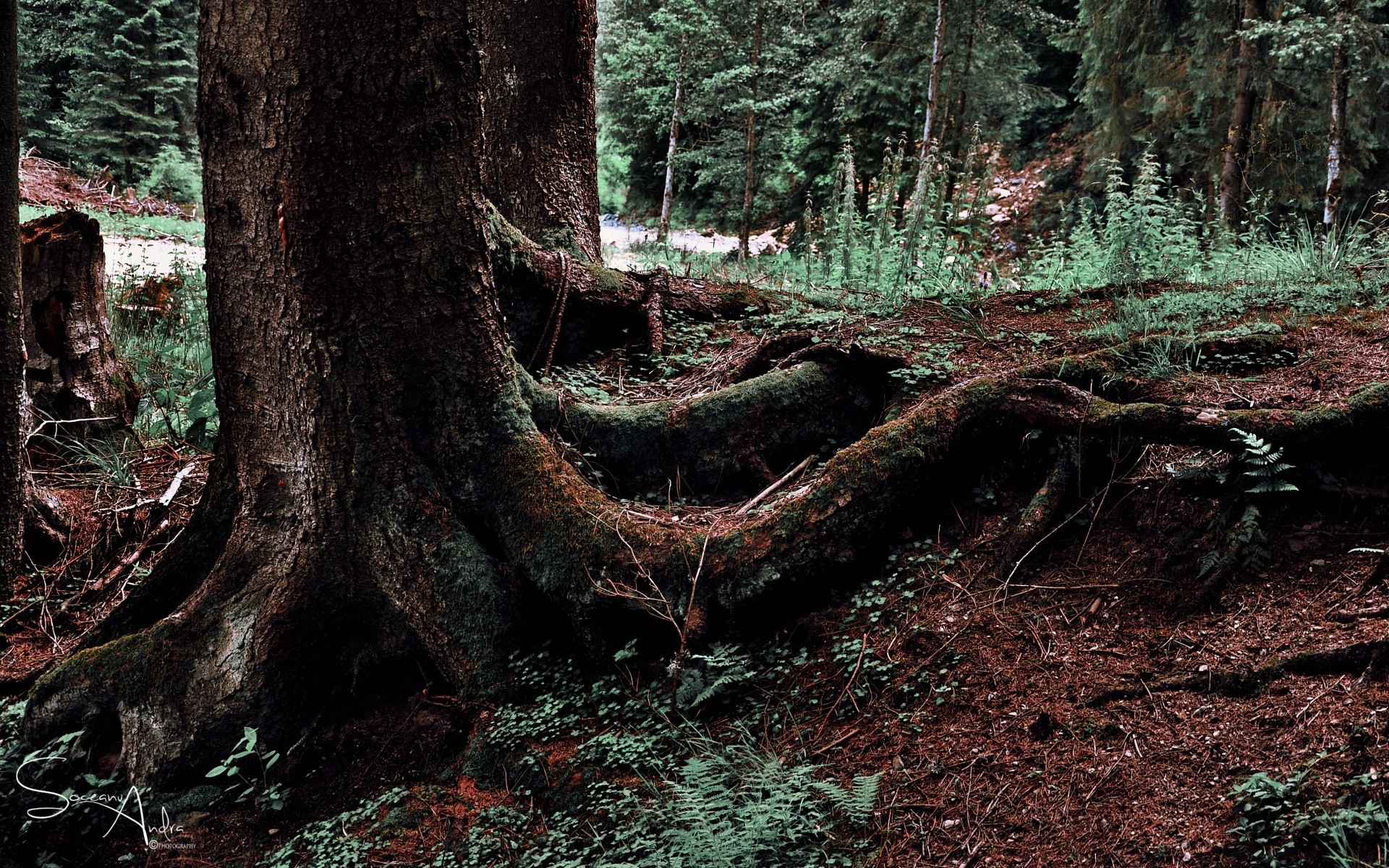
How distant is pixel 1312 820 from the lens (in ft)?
6.11

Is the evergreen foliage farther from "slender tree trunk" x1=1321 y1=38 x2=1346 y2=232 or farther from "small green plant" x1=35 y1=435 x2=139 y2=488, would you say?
"slender tree trunk" x1=1321 y1=38 x2=1346 y2=232

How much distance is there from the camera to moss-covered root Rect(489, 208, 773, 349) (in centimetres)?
464

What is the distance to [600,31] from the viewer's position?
20.2 m

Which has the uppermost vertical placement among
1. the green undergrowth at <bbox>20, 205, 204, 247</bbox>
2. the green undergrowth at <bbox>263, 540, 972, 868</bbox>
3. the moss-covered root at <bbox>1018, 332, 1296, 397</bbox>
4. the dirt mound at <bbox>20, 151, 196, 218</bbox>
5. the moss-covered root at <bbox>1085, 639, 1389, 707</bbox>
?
the dirt mound at <bbox>20, 151, 196, 218</bbox>

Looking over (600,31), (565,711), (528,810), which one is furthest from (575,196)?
(600,31)

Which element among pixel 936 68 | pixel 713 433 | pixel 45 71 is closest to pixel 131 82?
pixel 45 71

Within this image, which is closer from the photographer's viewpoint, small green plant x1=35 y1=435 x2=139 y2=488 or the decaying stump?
small green plant x1=35 y1=435 x2=139 y2=488

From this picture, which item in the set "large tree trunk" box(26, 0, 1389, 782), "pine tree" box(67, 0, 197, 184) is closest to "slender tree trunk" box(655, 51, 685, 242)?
"pine tree" box(67, 0, 197, 184)

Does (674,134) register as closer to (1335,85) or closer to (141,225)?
(141,225)

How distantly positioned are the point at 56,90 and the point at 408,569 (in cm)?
2557

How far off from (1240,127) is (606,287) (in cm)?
928

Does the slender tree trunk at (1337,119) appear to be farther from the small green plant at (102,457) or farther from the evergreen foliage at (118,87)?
the evergreen foliage at (118,87)

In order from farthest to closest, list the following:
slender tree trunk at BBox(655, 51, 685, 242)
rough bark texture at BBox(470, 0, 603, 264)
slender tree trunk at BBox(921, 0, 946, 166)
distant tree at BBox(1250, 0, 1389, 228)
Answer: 1. slender tree trunk at BBox(655, 51, 685, 242)
2. slender tree trunk at BBox(921, 0, 946, 166)
3. distant tree at BBox(1250, 0, 1389, 228)
4. rough bark texture at BBox(470, 0, 603, 264)

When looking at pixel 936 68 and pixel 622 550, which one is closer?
pixel 622 550
